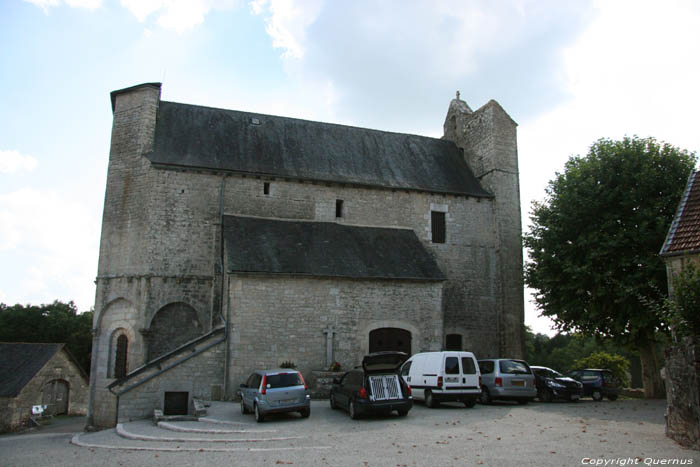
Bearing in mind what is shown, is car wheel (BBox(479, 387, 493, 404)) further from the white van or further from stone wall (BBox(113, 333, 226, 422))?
stone wall (BBox(113, 333, 226, 422))

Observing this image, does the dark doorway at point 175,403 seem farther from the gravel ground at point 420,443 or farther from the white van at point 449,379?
the white van at point 449,379

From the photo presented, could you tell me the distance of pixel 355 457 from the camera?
8.83m

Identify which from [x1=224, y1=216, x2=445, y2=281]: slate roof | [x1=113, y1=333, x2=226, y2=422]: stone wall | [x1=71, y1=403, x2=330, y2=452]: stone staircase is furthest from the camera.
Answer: [x1=224, y1=216, x2=445, y2=281]: slate roof

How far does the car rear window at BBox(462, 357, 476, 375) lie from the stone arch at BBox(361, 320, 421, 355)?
4559 millimetres

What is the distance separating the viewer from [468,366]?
15.3m

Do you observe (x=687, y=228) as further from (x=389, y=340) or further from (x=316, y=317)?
(x=316, y=317)

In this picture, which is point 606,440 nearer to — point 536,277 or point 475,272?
point 536,277

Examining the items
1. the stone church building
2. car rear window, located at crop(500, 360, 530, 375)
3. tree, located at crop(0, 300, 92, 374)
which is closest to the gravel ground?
car rear window, located at crop(500, 360, 530, 375)

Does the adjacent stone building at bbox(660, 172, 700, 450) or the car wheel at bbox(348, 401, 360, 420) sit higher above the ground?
the adjacent stone building at bbox(660, 172, 700, 450)

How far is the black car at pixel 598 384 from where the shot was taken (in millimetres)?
19531

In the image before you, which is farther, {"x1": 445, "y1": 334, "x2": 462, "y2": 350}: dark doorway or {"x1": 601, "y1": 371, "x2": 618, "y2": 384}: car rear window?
{"x1": 445, "y1": 334, "x2": 462, "y2": 350}: dark doorway

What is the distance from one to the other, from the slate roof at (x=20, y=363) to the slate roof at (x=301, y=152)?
17499 mm

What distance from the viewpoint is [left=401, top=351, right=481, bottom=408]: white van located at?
589 inches

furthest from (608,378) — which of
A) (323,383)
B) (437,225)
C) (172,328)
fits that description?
(172,328)
